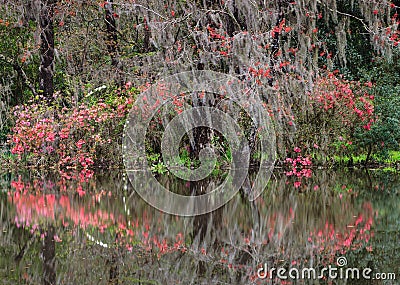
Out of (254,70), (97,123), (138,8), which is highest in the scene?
(138,8)

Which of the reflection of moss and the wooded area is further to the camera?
the reflection of moss

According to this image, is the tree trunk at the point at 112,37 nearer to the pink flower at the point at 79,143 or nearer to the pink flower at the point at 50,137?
the pink flower at the point at 79,143

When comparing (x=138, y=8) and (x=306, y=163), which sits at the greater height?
(x=138, y=8)

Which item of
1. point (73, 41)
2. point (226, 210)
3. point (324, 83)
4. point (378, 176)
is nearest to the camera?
point (226, 210)

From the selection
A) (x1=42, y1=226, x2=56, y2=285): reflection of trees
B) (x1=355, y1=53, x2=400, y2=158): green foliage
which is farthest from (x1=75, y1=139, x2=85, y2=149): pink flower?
(x1=42, y1=226, x2=56, y2=285): reflection of trees

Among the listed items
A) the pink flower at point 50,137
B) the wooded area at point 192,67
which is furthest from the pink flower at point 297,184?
the pink flower at point 50,137

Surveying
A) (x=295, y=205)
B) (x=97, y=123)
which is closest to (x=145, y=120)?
(x=97, y=123)

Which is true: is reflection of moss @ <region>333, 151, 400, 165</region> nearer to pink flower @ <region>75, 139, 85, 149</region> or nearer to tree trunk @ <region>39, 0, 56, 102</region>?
pink flower @ <region>75, 139, 85, 149</region>

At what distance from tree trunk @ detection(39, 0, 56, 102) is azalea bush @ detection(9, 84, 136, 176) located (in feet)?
2.57

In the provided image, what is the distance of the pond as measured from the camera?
4.11 m

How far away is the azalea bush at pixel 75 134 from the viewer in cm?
1205

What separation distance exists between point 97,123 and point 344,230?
7.53 meters

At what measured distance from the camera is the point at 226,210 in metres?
6.96

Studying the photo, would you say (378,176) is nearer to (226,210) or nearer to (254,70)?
(254,70)
